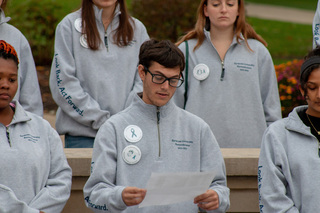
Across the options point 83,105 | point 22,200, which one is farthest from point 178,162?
point 83,105

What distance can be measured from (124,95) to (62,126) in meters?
0.59

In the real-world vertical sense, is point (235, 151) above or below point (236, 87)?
below

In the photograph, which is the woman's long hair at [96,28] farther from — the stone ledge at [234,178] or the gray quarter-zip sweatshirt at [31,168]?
the gray quarter-zip sweatshirt at [31,168]

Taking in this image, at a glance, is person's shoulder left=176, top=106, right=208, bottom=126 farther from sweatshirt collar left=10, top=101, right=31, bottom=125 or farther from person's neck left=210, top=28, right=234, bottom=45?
person's neck left=210, top=28, right=234, bottom=45

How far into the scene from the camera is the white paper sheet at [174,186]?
3516 millimetres

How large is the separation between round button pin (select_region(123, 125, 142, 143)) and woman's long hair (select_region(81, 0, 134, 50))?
1.43 meters

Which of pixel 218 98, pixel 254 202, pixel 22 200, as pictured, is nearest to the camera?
pixel 22 200

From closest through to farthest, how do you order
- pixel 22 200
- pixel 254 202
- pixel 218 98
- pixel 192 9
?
pixel 22 200 → pixel 254 202 → pixel 218 98 → pixel 192 9

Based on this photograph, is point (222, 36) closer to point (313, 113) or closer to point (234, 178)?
point (234, 178)

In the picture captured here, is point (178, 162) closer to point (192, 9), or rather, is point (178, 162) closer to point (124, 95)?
point (124, 95)

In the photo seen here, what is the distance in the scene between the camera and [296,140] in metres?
4.11

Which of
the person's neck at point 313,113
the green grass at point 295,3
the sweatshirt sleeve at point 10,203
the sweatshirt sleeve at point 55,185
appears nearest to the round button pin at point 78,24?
the sweatshirt sleeve at point 55,185

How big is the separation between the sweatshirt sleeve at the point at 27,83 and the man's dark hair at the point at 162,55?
137 centimetres

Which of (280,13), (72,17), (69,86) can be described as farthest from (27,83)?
(280,13)
